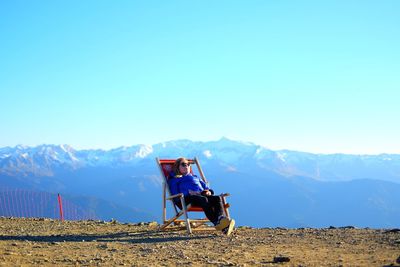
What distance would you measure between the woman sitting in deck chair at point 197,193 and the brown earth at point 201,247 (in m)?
0.31

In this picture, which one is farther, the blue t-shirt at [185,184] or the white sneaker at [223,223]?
the blue t-shirt at [185,184]

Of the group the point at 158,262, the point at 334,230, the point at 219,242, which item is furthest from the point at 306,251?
the point at 334,230

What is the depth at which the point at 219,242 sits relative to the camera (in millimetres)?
9203

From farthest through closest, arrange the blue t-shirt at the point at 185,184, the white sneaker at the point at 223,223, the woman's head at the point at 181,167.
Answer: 1. the woman's head at the point at 181,167
2. the blue t-shirt at the point at 185,184
3. the white sneaker at the point at 223,223

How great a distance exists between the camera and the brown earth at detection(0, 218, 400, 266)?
6871 millimetres

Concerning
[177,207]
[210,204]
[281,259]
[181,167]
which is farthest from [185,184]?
[281,259]

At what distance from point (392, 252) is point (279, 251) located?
68.4 inches

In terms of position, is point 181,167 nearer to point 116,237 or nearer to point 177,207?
point 177,207

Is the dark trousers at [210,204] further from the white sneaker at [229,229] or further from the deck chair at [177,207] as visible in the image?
the white sneaker at [229,229]

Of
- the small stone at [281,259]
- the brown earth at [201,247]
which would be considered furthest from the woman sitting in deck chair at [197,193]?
the small stone at [281,259]

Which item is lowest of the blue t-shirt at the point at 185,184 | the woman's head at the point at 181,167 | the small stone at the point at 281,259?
the small stone at the point at 281,259

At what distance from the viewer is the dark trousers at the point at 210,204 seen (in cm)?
1065

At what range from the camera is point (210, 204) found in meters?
10.8

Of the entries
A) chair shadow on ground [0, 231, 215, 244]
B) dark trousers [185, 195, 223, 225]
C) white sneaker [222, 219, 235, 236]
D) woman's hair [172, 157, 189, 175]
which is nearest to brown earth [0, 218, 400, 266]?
chair shadow on ground [0, 231, 215, 244]
